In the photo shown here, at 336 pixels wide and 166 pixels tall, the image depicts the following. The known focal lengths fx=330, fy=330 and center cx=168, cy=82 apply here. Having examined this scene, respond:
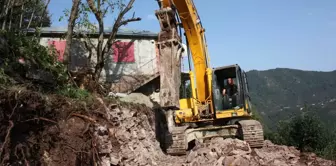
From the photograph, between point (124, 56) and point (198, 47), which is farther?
point (124, 56)

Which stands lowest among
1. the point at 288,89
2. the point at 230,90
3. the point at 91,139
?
the point at 91,139

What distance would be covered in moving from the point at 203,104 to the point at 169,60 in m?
3.15

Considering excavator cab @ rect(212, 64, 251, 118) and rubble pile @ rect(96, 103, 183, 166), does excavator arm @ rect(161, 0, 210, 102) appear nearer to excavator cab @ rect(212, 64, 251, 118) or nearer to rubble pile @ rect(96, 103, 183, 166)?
excavator cab @ rect(212, 64, 251, 118)

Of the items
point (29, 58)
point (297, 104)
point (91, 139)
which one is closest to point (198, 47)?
point (29, 58)

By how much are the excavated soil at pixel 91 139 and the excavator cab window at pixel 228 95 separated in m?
1.38

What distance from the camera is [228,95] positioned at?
38.2 ft

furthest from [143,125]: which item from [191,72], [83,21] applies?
[83,21]

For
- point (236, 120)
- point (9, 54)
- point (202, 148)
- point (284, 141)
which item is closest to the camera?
point (9, 54)

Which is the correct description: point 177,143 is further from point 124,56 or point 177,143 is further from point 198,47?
point 124,56

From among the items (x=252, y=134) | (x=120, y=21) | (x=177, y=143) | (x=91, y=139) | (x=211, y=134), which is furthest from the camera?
(x=120, y=21)

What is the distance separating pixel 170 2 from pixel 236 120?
181 inches

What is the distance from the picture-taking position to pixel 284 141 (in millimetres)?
20781

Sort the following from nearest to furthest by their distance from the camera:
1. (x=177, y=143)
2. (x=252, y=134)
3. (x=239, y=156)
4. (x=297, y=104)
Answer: (x=239, y=156), (x=252, y=134), (x=177, y=143), (x=297, y=104)

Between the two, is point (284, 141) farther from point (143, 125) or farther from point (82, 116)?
point (82, 116)
